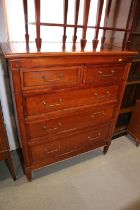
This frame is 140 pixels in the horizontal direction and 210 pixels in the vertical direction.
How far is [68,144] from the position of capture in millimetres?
1492

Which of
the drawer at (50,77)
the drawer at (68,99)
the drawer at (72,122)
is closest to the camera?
the drawer at (50,77)

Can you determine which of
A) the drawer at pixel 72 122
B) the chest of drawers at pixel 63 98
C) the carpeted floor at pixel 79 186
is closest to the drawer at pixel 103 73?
the chest of drawers at pixel 63 98

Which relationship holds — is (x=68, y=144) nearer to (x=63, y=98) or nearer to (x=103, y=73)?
(x=63, y=98)

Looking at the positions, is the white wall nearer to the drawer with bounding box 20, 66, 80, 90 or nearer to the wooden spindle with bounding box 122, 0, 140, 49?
the drawer with bounding box 20, 66, 80, 90

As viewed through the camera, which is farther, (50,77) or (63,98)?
(63,98)

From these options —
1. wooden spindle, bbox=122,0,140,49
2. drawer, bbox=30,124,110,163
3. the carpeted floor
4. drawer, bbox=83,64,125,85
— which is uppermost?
wooden spindle, bbox=122,0,140,49

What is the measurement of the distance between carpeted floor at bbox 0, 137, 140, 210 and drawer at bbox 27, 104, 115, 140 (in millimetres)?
562

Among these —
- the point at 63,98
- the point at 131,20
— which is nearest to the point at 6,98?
the point at 63,98

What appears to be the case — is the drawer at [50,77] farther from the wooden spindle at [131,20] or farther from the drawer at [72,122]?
the wooden spindle at [131,20]

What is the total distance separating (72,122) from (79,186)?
67 centimetres

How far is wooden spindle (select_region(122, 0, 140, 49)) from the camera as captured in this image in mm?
1419

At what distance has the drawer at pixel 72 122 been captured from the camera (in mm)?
1239

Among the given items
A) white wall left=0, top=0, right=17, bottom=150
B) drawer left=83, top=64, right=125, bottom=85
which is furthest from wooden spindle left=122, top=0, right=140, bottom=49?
white wall left=0, top=0, right=17, bottom=150

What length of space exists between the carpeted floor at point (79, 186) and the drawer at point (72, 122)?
562 millimetres
